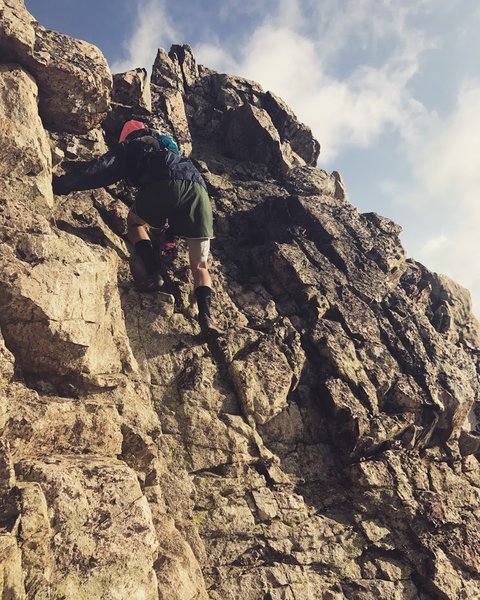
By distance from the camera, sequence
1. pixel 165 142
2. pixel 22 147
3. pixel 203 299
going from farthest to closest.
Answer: pixel 165 142 → pixel 203 299 → pixel 22 147

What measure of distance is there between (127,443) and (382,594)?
5814 mm

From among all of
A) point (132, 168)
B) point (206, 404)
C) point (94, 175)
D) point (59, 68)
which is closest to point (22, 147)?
point (94, 175)

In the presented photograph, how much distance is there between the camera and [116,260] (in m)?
11.8

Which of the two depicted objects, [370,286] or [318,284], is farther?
[370,286]

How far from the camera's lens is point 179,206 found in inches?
481

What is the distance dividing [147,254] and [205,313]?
8.08ft

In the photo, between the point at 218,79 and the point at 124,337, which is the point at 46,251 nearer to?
the point at 124,337

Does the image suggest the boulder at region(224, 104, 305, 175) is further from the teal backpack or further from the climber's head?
the teal backpack

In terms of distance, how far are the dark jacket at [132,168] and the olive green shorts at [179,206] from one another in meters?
0.21

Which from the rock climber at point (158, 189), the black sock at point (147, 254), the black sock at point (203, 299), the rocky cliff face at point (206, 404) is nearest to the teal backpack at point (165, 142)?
the rock climber at point (158, 189)

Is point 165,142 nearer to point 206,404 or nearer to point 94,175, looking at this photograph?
point 94,175

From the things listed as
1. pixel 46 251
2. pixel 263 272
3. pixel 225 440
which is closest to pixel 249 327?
pixel 263 272

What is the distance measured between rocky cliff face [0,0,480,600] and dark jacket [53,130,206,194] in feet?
2.54

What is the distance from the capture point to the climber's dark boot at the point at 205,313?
1143 centimetres
